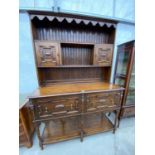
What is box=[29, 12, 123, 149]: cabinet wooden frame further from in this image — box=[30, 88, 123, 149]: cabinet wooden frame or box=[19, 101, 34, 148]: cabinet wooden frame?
box=[19, 101, 34, 148]: cabinet wooden frame

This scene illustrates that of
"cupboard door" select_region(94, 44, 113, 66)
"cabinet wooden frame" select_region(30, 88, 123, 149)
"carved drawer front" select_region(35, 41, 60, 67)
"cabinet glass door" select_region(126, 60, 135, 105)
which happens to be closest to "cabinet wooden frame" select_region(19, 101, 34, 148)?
"cabinet wooden frame" select_region(30, 88, 123, 149)

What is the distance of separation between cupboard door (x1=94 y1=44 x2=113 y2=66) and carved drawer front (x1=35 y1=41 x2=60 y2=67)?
25.6 inches

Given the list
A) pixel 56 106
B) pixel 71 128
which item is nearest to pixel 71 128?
pixel 71 128

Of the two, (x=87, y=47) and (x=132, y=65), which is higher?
(x=87, y=47)

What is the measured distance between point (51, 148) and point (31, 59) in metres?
1.55

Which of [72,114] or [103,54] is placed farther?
[103,54]

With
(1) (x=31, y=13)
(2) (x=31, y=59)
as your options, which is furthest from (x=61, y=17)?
(2) (x=31, y=59)

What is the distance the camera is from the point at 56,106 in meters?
1.36

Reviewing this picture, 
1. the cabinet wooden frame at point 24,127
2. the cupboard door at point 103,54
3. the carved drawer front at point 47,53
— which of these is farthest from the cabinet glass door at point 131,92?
the cabinet wooden frame at point 24,127

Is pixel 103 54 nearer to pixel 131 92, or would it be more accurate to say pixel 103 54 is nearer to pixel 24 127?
pixel 131 92

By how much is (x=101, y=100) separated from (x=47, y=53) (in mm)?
1115

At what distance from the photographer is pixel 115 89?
1536 mm

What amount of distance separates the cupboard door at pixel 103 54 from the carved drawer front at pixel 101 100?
21.8 inches
